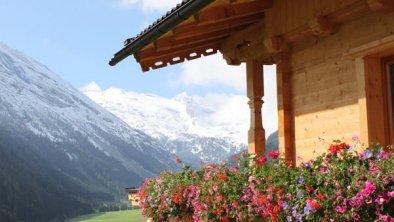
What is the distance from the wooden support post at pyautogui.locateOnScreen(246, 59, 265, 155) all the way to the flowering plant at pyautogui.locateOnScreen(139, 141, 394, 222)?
1413mm

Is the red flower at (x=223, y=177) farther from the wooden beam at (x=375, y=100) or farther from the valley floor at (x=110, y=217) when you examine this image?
the valley floor at (x=110, y=217)

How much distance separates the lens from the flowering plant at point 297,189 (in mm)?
4660

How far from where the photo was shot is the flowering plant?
4.66 metres

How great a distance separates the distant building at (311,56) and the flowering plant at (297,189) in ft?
2.58

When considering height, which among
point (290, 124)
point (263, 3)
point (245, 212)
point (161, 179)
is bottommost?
point (245, 212)

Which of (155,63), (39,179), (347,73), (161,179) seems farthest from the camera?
(39,179)

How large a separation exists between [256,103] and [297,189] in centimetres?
432

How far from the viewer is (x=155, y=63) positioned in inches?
414

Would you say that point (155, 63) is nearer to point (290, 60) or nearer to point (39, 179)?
point (290, 60)

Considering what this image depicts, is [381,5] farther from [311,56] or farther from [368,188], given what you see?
[368,188]

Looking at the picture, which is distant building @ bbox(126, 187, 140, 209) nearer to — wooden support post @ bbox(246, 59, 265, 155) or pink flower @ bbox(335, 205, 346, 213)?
wooden support post @ bbox(246, 59, 265, 155)

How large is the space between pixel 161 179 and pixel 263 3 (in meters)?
3.37

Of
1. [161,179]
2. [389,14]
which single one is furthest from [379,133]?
[161,179]

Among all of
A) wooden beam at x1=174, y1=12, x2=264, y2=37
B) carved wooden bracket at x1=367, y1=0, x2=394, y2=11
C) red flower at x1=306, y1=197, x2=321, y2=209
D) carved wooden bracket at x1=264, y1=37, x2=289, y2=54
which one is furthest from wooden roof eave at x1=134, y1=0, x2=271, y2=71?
red flower at x1=306, y1=197, x2=321, y2=209
